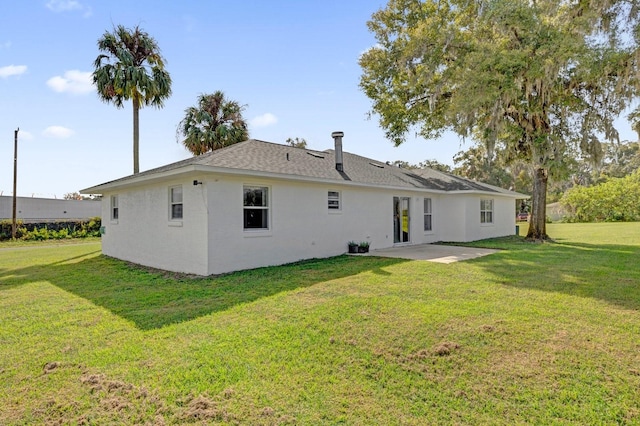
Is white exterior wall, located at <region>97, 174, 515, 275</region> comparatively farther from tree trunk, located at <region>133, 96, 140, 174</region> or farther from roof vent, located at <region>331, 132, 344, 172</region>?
tree trunk, located at <region>133, 96, 140, 174</region>

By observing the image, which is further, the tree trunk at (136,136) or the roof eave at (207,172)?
the tree trunk at (136,136)

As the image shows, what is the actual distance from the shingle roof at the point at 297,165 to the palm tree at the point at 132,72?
256 inches

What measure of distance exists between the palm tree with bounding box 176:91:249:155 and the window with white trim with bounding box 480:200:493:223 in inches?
549

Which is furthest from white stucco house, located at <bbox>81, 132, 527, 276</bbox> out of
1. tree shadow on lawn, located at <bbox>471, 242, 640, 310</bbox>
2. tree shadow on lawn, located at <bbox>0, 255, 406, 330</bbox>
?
tree shadow on lawn, located at <bbox>471, 242, 640, 310</bbox>

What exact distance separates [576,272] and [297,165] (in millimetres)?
7718

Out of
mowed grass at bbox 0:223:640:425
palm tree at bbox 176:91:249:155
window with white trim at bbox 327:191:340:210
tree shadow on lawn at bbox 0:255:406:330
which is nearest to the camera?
mowed grass at bbox 0:223:640:425

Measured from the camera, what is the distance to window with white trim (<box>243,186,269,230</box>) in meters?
9.27

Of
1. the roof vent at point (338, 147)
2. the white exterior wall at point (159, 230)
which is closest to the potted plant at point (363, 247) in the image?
the roof vent at point (338, 147)

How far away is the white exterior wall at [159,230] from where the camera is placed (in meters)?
8.62

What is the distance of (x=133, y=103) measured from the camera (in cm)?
1756

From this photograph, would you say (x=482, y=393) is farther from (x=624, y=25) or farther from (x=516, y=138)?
(x=624, y=25)

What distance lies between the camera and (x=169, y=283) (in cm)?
781

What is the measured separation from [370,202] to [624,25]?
10448 millimetres

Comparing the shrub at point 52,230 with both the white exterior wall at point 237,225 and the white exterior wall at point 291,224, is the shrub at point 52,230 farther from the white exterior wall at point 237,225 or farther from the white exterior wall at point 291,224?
the white exterior wall at point 291,224
